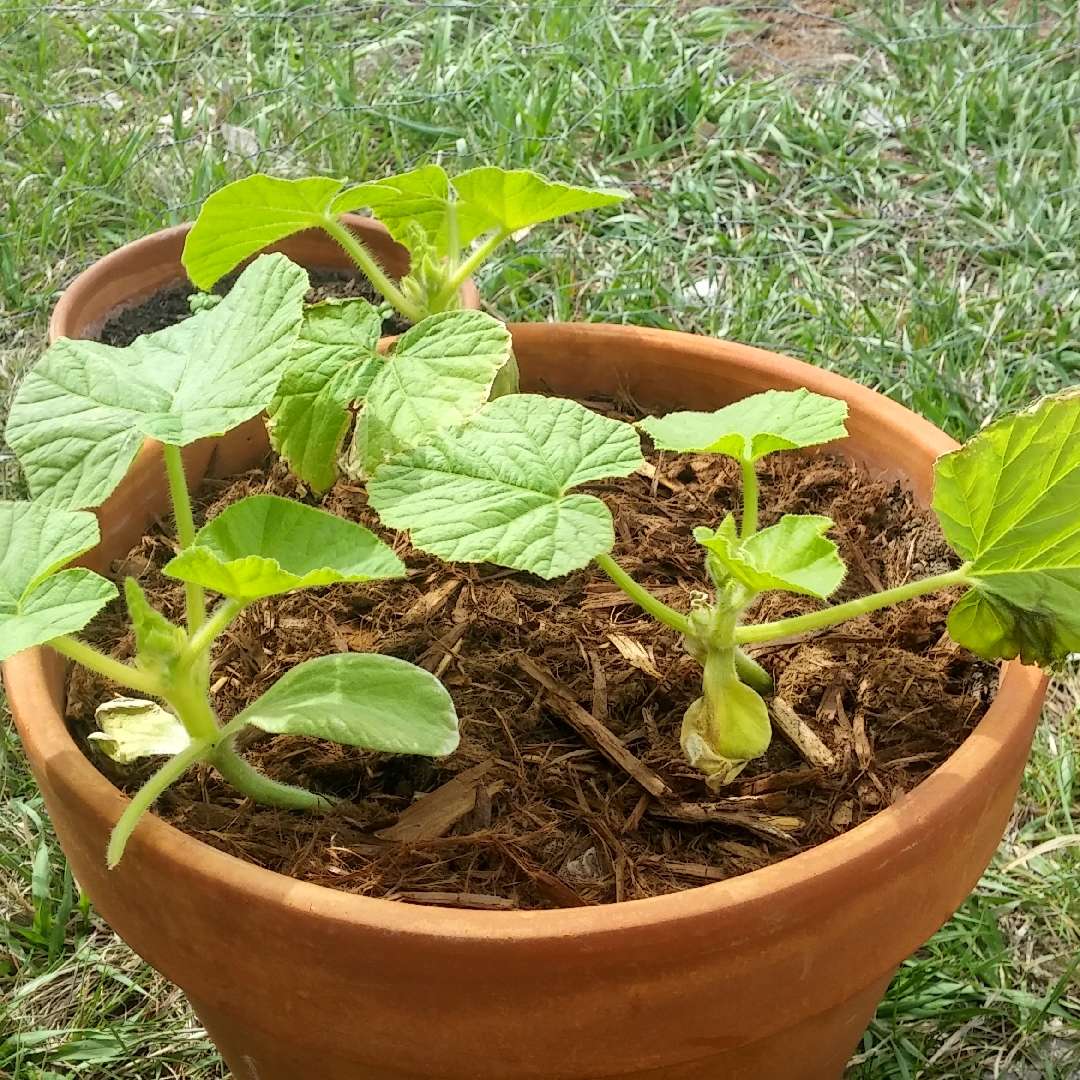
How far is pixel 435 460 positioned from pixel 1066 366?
3.82ft

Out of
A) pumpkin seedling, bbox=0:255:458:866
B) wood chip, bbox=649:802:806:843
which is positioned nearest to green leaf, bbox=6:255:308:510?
pumpkin seedling, bbox=0:255:458:866

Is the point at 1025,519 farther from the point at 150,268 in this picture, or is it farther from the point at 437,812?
the point at 150,268

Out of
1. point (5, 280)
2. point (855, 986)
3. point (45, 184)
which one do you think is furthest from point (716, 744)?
point (45, 184)

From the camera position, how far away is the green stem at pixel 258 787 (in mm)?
757

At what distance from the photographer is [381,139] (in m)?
1.98

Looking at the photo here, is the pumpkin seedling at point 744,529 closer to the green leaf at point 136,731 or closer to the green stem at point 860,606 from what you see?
the green stem at point 860,606

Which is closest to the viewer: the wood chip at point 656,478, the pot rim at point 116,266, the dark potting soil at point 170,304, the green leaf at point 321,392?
the green leaf at point 321,392

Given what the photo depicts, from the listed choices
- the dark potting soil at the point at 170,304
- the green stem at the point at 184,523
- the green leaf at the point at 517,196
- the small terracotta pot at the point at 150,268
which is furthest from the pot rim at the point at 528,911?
the dark potting soil at the point at 170,304

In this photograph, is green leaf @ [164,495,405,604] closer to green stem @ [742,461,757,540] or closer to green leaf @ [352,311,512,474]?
green leaf @ [352,311,512,474]

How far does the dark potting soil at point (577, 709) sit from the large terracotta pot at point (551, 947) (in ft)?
0.21

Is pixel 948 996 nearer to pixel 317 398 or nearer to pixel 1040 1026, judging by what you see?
pixel 1040 1026

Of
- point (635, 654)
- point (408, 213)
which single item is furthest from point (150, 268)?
point (635, 654)

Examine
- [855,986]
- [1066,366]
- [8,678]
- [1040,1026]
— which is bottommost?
[1040,1026]

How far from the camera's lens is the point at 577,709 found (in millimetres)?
856
